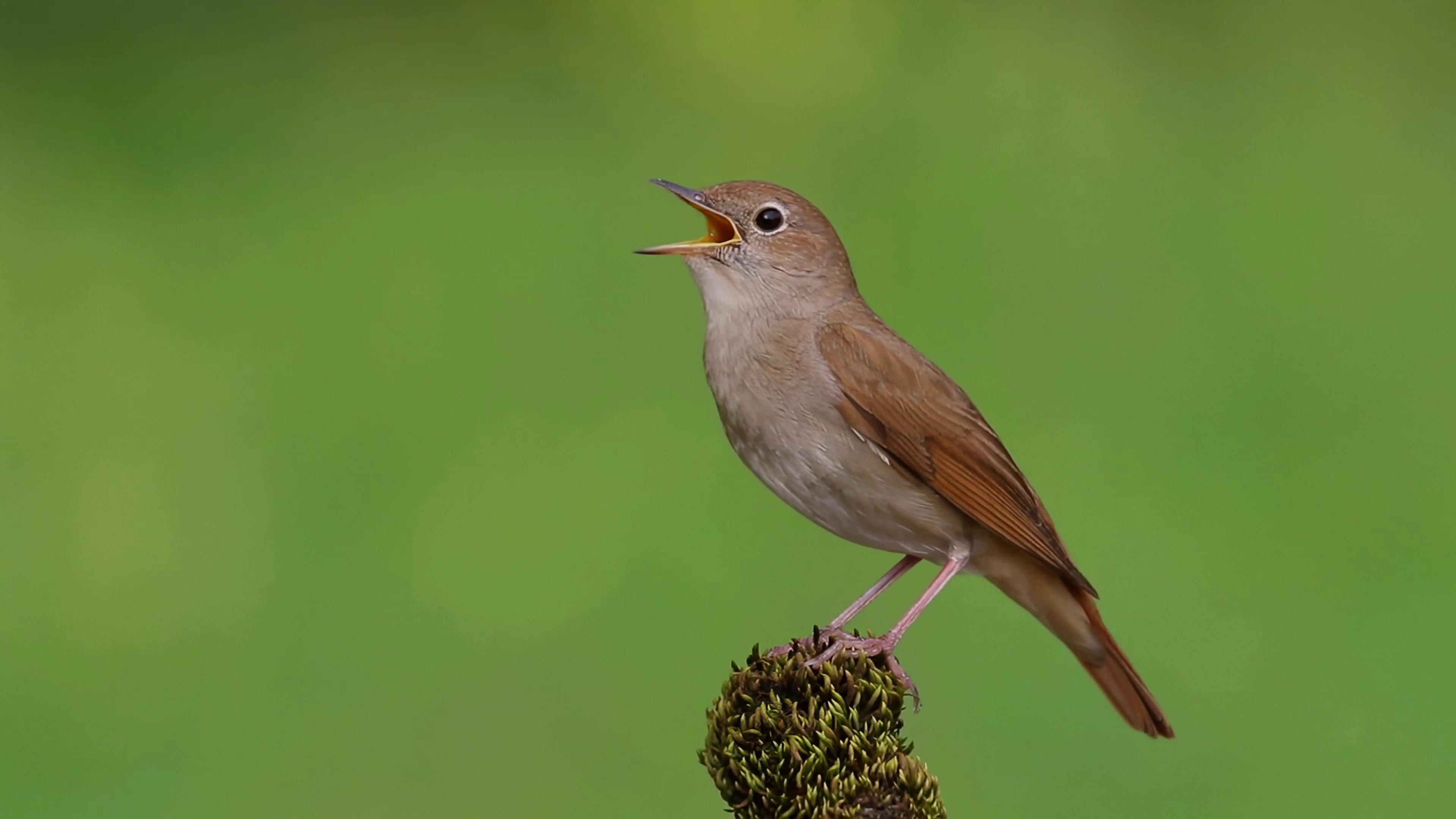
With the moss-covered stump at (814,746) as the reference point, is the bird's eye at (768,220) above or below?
above

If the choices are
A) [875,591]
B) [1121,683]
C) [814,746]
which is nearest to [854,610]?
[875,591]

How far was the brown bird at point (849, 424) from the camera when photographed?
8.96 feet

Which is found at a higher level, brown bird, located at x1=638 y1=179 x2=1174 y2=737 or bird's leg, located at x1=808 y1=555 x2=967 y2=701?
brown bird, located at x1=638 y1=179 x2=1174 y2=737

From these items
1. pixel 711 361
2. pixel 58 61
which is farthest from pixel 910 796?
pixel 58 61

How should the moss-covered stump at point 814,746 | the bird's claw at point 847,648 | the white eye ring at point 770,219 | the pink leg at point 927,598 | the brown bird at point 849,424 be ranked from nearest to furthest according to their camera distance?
1. the moss-covered stump at point 814,746
2. the bird's claw at point 847,648
3. the pink leg at point 927,598
4. the brown bird at point 849,424
5. the white eye ring at point 770,219

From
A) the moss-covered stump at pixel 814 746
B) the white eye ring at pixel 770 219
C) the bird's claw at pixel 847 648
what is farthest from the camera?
the white eye ring at pixel 770 219

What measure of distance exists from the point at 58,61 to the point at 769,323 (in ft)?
12.5

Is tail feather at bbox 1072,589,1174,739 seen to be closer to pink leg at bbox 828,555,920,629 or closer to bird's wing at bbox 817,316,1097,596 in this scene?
bird's wing at bbox 817,316,1097,596

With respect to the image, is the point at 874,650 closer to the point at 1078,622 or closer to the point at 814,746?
the point at 814,746

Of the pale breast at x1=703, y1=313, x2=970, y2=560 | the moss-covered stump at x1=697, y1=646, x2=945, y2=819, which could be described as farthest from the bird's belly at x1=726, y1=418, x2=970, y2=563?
the moss-covered stump at x1=697, y1=646, x2=945, y2=819

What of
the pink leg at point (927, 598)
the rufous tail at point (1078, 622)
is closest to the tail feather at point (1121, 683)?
the rufous tail at point (1078, 622)

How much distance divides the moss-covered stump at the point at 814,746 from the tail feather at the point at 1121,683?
79cm

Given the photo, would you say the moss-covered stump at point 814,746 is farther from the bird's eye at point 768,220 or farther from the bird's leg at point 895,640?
the bird's eye at point 768,220

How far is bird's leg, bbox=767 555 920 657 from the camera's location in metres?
2.46
